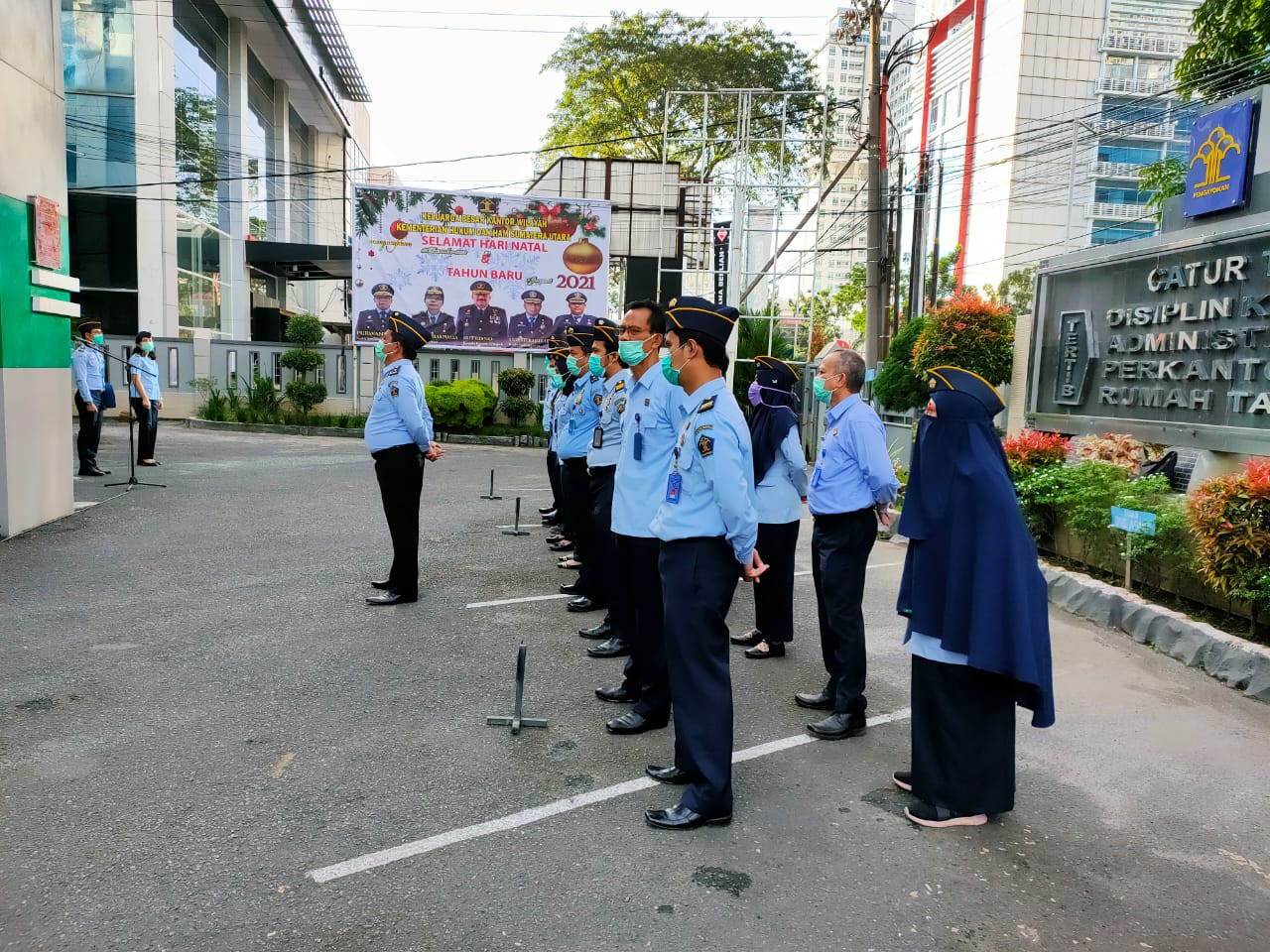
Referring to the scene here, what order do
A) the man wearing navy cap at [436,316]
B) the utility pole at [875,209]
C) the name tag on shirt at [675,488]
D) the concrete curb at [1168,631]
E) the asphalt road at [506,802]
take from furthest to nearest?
1. the man wearing navy cap at [436,316]
2. the utility pole at [875,209]
3. the concrete curb at [1168,631]
4. the name tag on shirt at [675,488]
5. the asphalt road at [506,802]

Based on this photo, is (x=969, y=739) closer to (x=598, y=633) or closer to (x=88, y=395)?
(x=598, y=633)

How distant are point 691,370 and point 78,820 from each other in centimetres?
288

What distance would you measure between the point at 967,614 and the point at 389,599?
441 centimetres

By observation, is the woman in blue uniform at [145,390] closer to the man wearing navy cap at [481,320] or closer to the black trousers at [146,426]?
the black trousers at [146,426]

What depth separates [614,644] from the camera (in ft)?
18.6

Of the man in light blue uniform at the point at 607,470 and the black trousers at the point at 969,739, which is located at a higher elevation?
the man in light blue uniform at the point at 607,470

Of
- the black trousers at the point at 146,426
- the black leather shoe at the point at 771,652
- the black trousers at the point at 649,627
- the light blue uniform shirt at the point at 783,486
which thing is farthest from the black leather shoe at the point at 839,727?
the black trousers at the point at 146,426

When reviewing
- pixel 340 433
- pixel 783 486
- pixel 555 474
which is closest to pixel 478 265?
pixel 340 433

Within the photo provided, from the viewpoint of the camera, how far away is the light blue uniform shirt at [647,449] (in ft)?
14.7

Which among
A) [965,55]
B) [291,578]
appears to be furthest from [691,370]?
[965,55]

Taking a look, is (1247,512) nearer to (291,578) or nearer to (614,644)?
(614,644)

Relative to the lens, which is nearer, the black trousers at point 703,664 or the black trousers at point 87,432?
the black trousers at point 703,664

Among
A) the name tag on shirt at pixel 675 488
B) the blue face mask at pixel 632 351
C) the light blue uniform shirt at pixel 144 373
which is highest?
the blue face mask at pixel 632 351

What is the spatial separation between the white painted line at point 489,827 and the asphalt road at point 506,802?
0.03 meters
